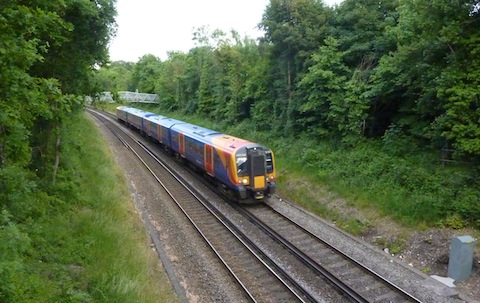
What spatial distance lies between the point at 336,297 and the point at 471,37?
8619 millimetres

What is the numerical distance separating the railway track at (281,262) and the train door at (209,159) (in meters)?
2.22

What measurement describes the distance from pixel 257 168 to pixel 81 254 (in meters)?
7.95

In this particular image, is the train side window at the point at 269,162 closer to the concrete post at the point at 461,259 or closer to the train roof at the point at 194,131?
the train roof at the point at 194,131

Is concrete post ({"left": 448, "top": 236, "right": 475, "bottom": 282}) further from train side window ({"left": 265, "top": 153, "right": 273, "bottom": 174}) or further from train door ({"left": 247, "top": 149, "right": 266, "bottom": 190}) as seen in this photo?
train side window ({"left": 265, "top": 153, "right": 273, "bottom": 174})

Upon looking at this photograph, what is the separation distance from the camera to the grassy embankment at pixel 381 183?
40.1 ft

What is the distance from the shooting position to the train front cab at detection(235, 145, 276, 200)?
15324 mm

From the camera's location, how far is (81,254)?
9.38m

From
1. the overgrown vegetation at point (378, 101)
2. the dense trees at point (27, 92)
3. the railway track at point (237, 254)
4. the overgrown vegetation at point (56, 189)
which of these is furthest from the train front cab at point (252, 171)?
the dense trees at point (27, 92)

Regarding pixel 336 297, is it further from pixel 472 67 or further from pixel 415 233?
pixel 472 67

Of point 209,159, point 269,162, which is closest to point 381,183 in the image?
point 269,162

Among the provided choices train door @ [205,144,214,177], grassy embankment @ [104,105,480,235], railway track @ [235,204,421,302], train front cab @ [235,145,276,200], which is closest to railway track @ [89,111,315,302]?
railway track @ [235,204,421,302]

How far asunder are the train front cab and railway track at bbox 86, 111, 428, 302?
786 mm

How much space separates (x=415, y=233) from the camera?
1219cm

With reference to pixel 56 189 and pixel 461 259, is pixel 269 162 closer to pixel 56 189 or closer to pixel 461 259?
pixel 461 259
